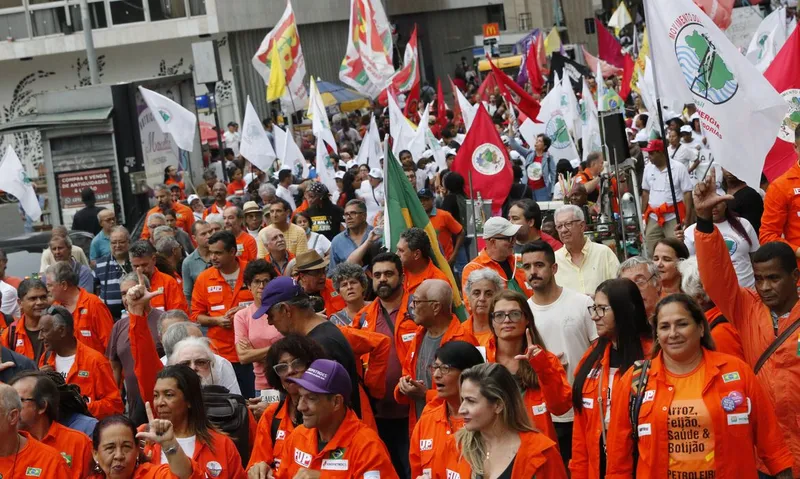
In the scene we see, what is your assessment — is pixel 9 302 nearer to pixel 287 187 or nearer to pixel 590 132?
pixel 287 187

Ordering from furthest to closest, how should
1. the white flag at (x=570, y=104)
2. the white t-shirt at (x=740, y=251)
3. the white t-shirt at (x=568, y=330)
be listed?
1. the white flag at (x=570, y=104)
2. the white t-shirt at (x=740, y=251)
3. the white t-shirt at (x=568, y=330)

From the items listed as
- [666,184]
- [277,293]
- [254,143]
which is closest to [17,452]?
[277,293]

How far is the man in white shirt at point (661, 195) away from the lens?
13.5 metres

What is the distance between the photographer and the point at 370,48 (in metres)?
24.8

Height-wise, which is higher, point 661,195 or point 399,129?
point 399,129

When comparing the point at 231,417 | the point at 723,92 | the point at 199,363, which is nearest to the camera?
the point at 231,417

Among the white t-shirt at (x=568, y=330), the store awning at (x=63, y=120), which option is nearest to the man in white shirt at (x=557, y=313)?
the white t-shirt at (x=568, y=330)

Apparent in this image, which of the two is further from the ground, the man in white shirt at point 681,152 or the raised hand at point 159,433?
the man in white shirt at point 681,152

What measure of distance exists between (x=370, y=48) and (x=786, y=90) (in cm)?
1419

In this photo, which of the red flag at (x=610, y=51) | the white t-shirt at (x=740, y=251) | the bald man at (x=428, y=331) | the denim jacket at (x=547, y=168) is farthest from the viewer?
the red flag at (x=610, y=51)

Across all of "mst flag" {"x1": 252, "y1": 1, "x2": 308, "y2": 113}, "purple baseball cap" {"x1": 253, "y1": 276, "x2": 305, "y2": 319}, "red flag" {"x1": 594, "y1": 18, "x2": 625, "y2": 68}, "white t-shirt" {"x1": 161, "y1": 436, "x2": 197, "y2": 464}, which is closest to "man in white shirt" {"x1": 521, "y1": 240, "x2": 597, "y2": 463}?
"purple baseball cap" {"x1": 253, "y1": 276, "x2": 305, "y2": 319}

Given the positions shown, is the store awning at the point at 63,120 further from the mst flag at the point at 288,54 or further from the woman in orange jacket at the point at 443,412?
the woman in orange jacket at the point at 443,412

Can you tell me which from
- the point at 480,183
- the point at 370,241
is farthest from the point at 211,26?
the point at 370,241

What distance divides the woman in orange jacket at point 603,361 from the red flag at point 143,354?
274cm
